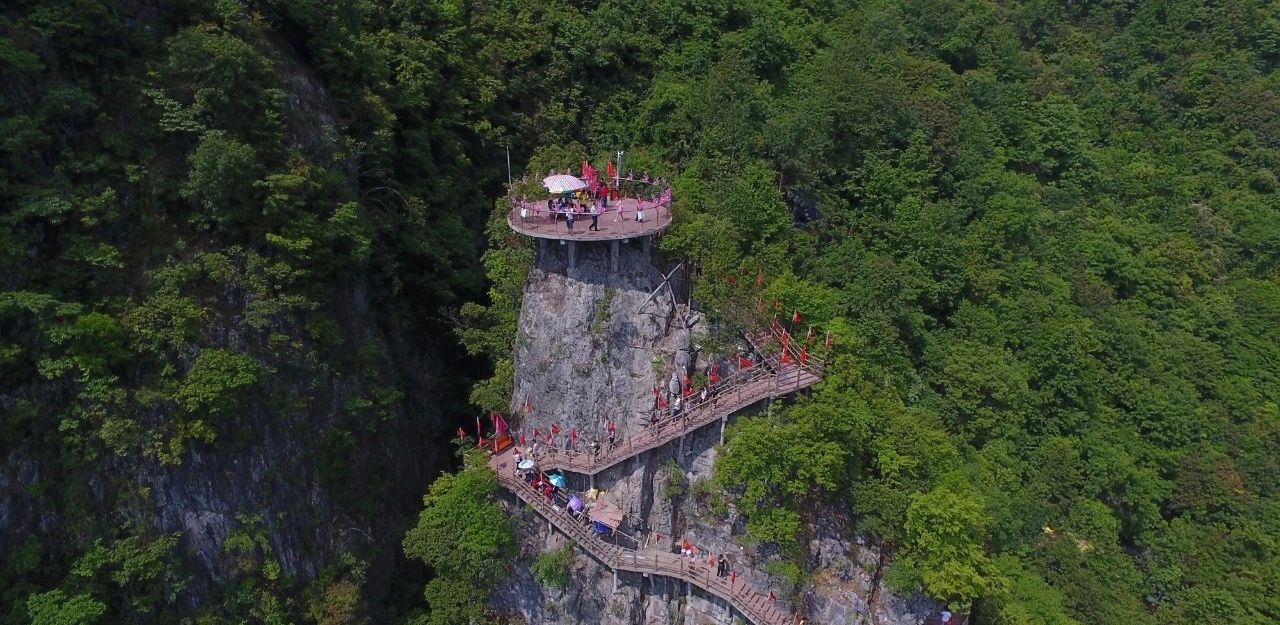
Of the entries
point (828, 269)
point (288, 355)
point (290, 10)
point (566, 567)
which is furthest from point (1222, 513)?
point (290, 10)

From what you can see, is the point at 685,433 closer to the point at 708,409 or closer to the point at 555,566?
the point at 708,409

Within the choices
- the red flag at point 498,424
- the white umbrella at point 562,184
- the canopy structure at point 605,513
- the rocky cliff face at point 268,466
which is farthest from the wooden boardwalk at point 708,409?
the white umbrella at point 562,184

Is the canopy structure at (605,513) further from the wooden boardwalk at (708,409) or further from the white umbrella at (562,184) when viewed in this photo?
the white umbrella at (562,184)

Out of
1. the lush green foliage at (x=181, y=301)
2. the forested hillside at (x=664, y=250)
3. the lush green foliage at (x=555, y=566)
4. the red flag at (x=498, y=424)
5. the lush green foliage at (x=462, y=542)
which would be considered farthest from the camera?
the red flag at (x=498, y=424)

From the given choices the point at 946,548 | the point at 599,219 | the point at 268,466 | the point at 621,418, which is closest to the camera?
the point at 946,548

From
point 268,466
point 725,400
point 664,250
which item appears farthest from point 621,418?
point 268,466

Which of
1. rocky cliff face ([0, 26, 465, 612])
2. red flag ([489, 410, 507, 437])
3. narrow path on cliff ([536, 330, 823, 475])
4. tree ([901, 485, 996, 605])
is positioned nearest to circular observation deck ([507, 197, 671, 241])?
narrow path on cliff ([536, 330, 823, 475])
